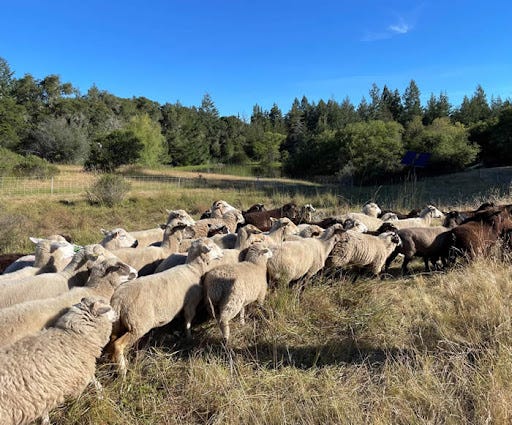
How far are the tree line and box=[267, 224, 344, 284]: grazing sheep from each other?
28.2 metres

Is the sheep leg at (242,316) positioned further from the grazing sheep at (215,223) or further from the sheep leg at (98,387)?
the grazing sheep at (215,223)

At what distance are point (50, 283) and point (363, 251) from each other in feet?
15.9

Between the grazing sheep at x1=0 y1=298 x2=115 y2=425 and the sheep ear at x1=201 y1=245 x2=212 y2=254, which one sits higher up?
the sheep ear at x1=201 y1=245 x2=212 y2=254

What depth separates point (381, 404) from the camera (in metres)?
3.34

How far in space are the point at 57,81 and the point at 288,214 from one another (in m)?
73.6

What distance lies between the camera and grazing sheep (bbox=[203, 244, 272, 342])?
4.73m

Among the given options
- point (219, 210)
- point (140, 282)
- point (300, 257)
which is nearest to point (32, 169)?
point (219, 210)

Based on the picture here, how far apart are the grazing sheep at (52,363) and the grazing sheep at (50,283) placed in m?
1.31

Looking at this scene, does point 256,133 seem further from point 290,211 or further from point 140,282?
point 140,282

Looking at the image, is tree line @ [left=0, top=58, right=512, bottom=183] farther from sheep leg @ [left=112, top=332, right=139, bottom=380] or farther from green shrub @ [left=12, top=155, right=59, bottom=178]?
sheep leg @ [left=112, top=332, right=139, bottom=380]

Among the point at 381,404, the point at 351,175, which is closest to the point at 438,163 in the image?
the point at 351,175

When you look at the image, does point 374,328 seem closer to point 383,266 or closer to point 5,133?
point 383,266

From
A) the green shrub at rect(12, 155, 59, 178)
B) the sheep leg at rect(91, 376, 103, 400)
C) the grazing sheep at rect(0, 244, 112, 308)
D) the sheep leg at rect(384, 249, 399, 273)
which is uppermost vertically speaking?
the green shrub at rect(12, 155, 59, 178)

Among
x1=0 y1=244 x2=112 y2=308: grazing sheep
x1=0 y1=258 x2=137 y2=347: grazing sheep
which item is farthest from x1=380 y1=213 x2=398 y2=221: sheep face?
x1=0 y1=258 x2=137 y2=347: grazing sheep
